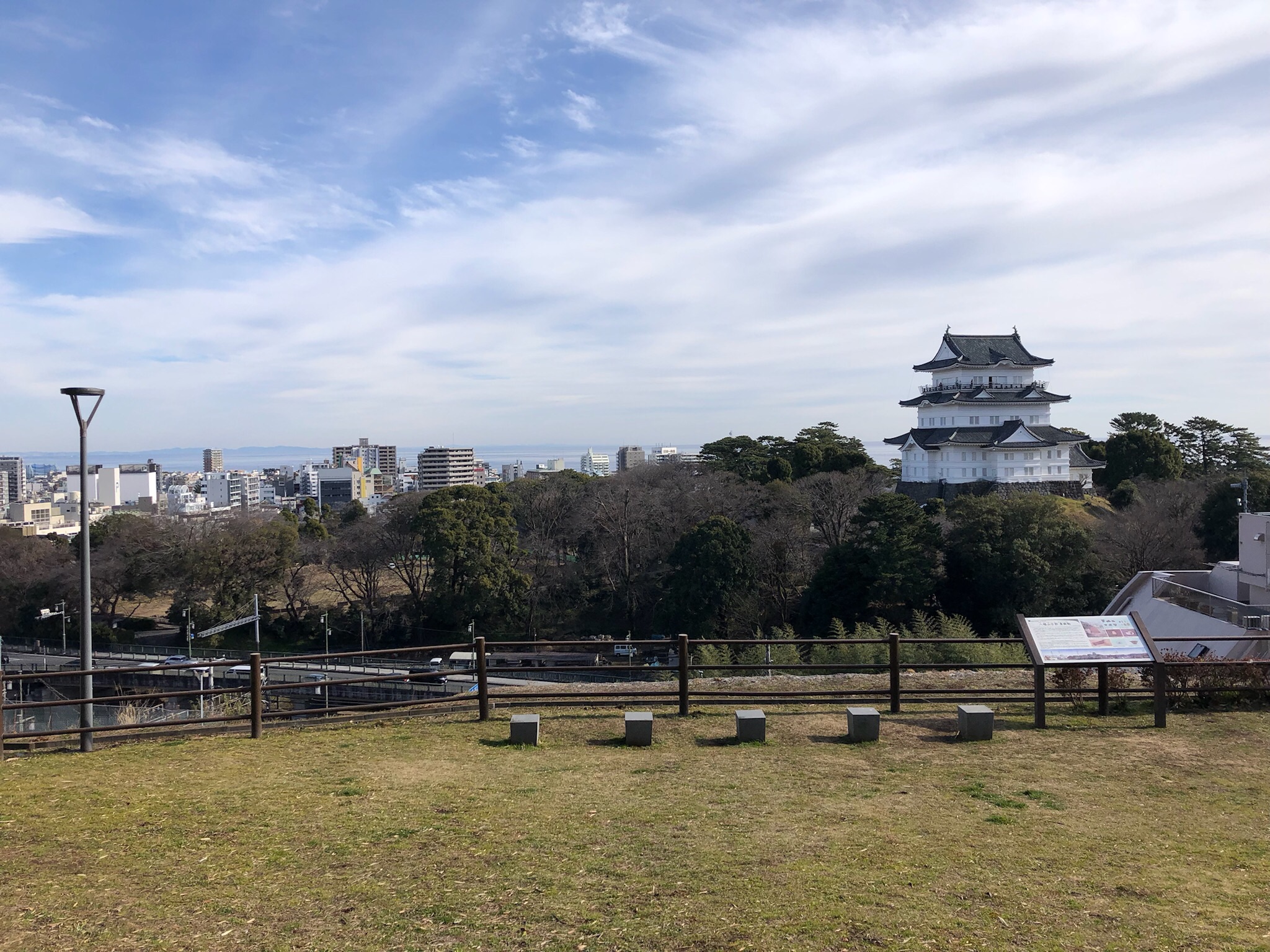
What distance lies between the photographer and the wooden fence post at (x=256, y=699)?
754 cm

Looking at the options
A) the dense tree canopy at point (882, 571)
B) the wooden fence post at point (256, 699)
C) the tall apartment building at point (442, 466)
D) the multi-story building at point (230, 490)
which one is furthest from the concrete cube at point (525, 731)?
the multi-story building at point (230, 490)

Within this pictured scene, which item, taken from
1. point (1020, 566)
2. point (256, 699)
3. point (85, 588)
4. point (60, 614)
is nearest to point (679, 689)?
point (256, 699)

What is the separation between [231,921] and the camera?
406 cm

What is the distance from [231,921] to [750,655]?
1961 cm

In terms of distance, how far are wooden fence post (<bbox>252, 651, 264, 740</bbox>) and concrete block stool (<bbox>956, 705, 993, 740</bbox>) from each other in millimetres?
6271

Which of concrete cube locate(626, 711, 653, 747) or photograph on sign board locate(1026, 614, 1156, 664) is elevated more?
photograph on sign board locate(1026, 614, 1156, 664)

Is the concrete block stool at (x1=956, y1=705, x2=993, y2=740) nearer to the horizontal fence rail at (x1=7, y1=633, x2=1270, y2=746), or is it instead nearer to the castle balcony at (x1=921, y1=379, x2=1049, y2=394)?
the horizontal fence rail at (x1=7, y1=633, x2=1270, y2=746)

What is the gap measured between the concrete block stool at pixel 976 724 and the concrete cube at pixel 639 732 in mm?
2801

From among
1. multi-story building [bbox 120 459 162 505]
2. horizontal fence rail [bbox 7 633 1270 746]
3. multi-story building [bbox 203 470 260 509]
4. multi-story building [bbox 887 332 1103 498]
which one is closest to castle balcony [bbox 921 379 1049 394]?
multi-story building [bbox 887 332 1103 498]

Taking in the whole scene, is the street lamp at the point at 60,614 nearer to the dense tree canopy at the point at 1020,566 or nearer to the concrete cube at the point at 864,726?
the dense tree canopy at the point at 1020,566

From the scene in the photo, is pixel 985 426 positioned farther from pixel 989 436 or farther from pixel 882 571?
pixel 882 571

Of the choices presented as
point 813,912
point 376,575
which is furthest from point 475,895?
point 376,575

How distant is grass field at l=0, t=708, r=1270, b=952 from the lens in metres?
3.98

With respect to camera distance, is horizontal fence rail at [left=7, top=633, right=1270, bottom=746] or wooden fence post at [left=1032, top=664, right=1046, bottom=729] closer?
horizontal fence rail at [left=7, top=633, right=1270, bottom=746]
